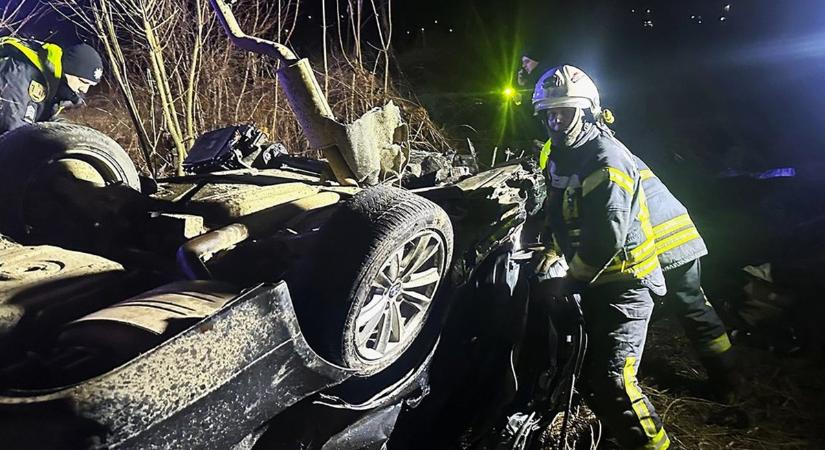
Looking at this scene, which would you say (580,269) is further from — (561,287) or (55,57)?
(55,57)

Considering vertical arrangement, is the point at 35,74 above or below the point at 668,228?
above

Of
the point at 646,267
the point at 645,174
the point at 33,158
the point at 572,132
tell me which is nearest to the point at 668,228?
the point at 645,174

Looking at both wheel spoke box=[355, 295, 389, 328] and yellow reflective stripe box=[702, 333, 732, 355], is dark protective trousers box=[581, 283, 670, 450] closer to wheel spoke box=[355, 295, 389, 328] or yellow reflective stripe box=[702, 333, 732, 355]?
yellow reflective stripe box=[702, 333, 732, 355]

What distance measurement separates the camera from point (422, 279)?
9.00 ft

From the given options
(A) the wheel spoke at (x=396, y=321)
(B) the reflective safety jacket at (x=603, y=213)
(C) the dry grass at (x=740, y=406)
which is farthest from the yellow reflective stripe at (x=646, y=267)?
(A) the wheel spoke at (x=396, y=321)

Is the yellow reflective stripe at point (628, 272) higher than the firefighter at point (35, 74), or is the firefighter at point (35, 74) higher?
the firefighter at point (35, 74)

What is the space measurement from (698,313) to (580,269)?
3.91 feet

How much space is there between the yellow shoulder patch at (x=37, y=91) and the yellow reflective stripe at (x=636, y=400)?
4538 millimetres

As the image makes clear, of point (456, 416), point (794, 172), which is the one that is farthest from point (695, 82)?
point (456, 416)

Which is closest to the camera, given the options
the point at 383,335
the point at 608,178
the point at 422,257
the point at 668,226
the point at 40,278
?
the point at 40,278

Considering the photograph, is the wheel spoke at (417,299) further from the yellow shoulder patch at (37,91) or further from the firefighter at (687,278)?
the yellow shoulder patch at (37,91)

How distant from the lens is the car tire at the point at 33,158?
3256 mm

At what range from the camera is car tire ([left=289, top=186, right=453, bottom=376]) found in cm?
223

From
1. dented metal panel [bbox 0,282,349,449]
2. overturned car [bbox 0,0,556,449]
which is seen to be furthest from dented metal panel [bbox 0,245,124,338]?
dented metal panel [bbox 0,282,349,449]
